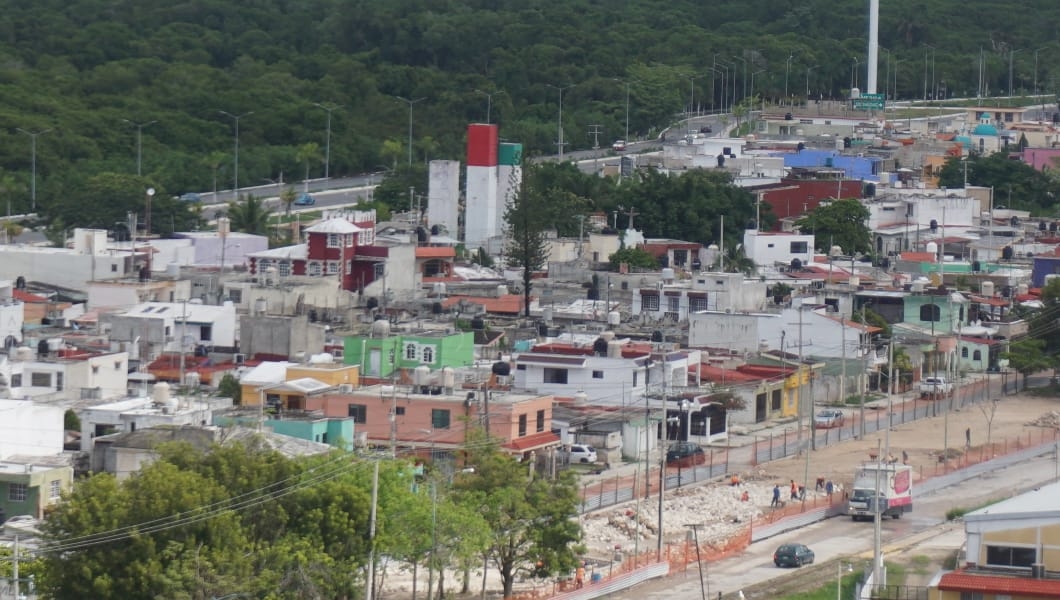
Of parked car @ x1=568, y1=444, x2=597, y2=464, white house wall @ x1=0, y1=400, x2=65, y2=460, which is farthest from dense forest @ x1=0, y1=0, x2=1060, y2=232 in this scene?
white house wall @ x1=0, y1=400, x2=65, y2=460

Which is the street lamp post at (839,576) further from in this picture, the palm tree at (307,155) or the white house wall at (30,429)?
the palm tree at (307,155)

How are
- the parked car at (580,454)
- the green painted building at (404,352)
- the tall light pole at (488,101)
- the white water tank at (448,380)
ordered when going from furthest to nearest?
the tall light pole at (488,101) → the green painted building at (404,352) → the parked car at (580,454) → the white water tank at (448,380)

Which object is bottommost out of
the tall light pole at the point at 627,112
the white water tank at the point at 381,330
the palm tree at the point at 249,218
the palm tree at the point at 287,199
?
the white water tank at the point at 381,330

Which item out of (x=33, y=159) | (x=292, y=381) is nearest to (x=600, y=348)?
(x=292, y=381)

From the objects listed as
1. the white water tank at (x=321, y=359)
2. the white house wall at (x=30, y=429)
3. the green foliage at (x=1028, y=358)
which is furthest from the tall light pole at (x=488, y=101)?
the white house wall at (x=30, y=429)

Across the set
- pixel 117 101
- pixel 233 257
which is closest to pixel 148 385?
pixel 233 257

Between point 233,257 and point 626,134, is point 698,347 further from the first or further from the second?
point 626,134
